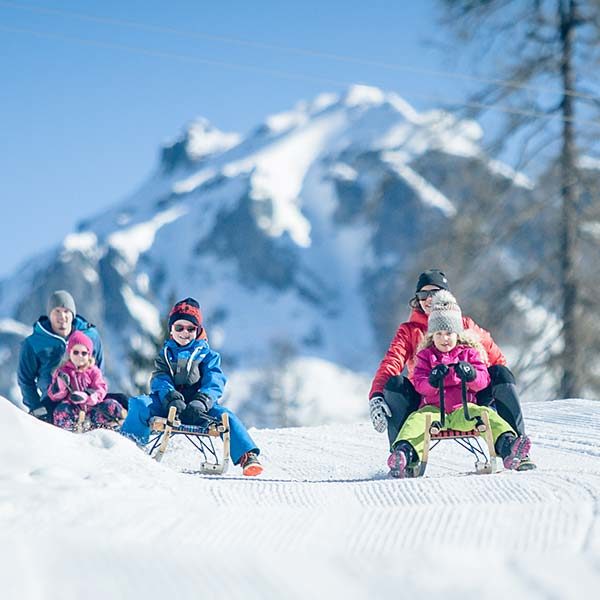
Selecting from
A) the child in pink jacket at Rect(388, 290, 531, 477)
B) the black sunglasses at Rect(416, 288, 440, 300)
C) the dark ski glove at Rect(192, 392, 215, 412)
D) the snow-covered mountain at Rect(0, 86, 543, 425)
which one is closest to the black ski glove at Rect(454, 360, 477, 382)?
the child in pink jacket at Rect(388, 290, 531, 477)

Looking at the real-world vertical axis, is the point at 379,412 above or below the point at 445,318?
below

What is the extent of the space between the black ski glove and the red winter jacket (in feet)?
1.48

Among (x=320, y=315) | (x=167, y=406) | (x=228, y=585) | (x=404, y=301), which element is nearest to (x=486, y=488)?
(x=228, y=585)

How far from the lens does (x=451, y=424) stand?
4867 mm

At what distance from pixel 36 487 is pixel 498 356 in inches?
125

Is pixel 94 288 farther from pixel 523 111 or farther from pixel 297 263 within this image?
pixel 523 111

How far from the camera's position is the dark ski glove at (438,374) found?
4883 mm

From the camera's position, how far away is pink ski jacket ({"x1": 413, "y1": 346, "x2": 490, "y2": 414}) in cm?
498

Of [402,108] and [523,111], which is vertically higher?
[402,108]

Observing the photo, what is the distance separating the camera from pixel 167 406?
5.48 meters

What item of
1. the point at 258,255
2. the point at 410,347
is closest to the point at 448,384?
the point at 410,347

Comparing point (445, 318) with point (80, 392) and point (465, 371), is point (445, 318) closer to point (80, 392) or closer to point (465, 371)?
point (465, 371)

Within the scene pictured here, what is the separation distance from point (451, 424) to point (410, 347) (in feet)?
2.64

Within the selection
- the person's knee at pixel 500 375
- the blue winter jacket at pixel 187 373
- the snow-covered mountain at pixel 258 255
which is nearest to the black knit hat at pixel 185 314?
the blue winter jacket at pixel 187 373
